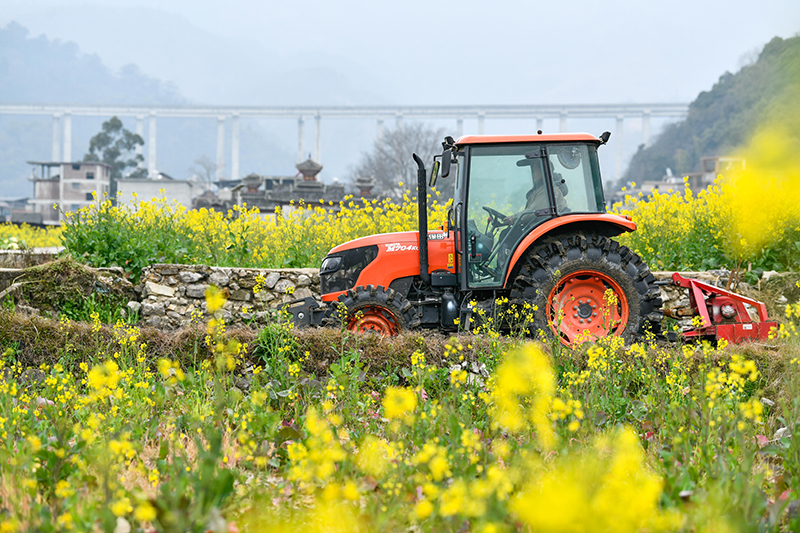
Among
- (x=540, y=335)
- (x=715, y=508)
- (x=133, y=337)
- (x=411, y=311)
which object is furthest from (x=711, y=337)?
(x=133, y=337)

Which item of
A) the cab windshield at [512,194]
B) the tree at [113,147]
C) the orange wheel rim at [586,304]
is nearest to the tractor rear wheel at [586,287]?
the orange wheel rim at [586,304]

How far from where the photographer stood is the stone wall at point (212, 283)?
6355mm

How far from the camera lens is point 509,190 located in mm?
4801

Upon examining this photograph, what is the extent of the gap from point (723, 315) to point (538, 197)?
1.89 meters

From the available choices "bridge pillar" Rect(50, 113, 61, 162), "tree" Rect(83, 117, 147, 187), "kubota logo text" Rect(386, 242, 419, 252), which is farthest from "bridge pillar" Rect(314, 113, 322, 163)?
"kubota logo text" Rect(386, 242, 419, 252)

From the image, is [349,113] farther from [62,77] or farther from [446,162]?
[62,77]

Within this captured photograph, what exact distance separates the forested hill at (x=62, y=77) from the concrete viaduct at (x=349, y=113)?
8021cm

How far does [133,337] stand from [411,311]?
2.14 metres

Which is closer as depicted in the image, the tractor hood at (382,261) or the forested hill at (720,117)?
the tractor hood at (382,261)

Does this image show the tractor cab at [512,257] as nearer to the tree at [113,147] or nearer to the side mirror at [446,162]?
the side mirror at [446,162]

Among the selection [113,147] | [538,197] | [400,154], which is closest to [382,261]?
[538,197]

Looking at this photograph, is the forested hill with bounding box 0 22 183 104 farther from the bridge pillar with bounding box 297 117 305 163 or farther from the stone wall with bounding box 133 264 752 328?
the stone wall with bounding box 133 264 752 328

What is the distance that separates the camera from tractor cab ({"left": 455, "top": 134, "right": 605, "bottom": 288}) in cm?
475

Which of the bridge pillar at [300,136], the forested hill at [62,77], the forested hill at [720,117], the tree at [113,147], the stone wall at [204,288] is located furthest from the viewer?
the forested hill at [62,77]
